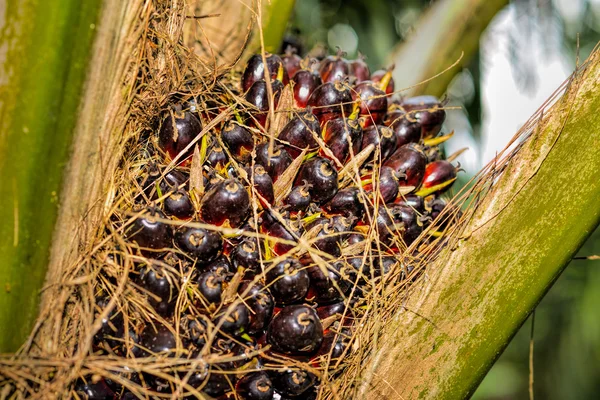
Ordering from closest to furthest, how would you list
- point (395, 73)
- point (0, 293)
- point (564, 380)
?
point (0, 293) < point (395, 73) < point (564, 380)

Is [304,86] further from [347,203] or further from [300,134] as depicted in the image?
[347,203]

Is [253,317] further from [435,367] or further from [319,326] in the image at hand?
[435,367]

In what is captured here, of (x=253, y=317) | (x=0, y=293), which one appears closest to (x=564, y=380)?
(x=253, y=317)

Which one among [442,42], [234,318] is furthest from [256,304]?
[442,42]

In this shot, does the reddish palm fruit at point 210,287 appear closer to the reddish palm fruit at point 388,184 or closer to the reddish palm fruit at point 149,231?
the reddish palm fruit at point 149,231

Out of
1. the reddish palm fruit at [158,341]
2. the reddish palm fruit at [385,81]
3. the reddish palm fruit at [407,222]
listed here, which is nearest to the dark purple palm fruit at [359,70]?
the reddish palm fruit at [385,81]

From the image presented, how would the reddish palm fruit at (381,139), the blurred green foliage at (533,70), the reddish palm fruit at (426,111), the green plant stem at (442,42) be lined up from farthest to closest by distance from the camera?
the blurred green foliage at (533,70) → the green plant stem at (442,42) → the reddish palm fruit at (426,111) → the reddish palm fruit at (381,139)

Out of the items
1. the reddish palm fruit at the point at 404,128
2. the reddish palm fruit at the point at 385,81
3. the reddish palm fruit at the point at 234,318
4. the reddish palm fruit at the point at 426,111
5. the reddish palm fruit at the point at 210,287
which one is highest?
the reddish palm fruit at the point at 385,81

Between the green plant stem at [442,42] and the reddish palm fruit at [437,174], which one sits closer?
the reddish palm fruit at [437,174]
